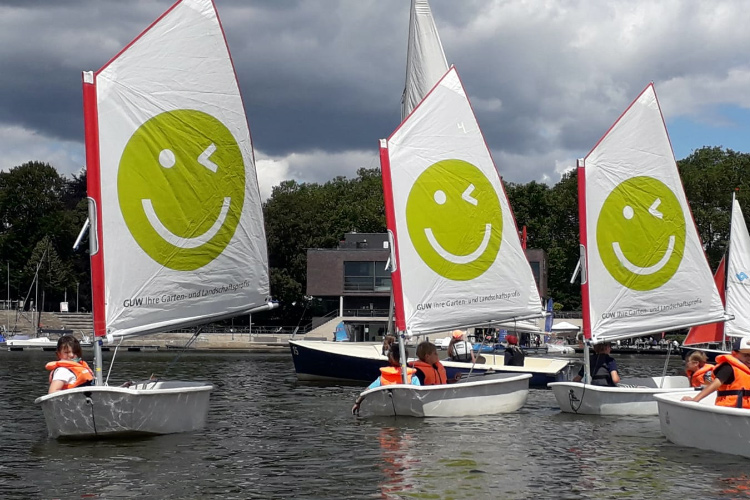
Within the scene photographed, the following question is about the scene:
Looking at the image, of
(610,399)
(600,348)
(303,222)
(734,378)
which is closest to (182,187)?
(734,378)

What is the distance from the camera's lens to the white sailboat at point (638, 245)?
25.1 meters

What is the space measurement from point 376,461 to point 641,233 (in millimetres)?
12021

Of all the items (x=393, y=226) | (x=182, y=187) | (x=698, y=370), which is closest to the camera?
(x=182, y=187)

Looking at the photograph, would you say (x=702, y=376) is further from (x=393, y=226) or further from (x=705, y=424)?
(x=393, y=226)

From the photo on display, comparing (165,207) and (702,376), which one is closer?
(165,207)

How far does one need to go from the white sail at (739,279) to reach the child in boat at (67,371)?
37.3 meters

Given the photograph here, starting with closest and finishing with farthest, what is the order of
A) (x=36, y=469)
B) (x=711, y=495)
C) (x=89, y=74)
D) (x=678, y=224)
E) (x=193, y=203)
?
(x=711, y=495) → (x=36, y=469) → (x=89, y=74) → (x=193, y=203) → (x=678, y=224)

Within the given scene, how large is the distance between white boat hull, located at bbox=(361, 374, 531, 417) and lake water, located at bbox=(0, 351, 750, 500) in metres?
0.35

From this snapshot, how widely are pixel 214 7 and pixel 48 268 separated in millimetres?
97114

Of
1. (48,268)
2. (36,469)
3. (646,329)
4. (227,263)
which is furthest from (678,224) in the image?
(48,268)

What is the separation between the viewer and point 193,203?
1964 centimetres

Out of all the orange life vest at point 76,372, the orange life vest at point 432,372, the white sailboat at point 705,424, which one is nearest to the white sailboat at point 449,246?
the orange life vest at point 432,372

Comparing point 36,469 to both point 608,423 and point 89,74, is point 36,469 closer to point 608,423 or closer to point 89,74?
point 89,74

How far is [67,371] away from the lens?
18000 mm
